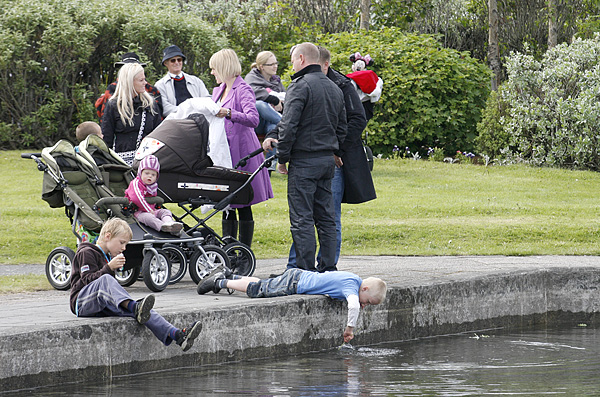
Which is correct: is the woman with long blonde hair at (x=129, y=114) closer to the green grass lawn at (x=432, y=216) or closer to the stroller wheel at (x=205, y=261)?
the stroller wheel at (x=205, y=261)

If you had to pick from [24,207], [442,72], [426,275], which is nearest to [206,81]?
[442,72]

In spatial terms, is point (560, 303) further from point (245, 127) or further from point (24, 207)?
point (24, 207)

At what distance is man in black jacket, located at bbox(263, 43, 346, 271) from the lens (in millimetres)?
7363

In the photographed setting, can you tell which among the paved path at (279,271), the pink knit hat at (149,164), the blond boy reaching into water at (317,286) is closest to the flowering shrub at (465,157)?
the paved path at (279,271)

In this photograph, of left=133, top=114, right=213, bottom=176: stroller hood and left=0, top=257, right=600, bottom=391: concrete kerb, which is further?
left=133, top=114, right=213, bottom=176: stroller hood

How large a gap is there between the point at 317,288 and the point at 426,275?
5.09 feet

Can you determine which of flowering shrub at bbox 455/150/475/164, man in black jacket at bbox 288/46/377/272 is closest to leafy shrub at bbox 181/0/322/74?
flowering shrub at bbox 455/150/475/164

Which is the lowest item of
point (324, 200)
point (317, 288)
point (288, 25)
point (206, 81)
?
point (317, 288)

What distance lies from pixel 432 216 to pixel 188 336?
7.08m

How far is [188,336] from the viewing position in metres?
5.80

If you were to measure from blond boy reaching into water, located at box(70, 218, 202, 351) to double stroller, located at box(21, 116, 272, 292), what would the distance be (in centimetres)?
81

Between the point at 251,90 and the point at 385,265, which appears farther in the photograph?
the point at 385,265

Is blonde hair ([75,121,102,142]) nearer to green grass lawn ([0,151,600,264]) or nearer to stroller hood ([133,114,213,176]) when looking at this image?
stroller hood ([133,114,213,176])

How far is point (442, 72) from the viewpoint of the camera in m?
18.3
